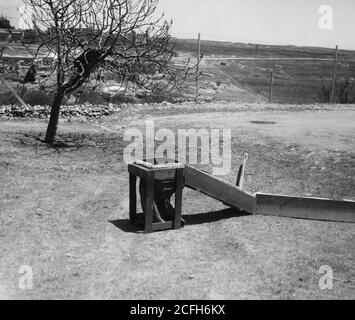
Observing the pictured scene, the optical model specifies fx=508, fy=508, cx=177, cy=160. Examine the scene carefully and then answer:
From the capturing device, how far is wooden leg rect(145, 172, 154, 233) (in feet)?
17.8

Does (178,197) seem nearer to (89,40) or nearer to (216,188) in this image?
(216,188)

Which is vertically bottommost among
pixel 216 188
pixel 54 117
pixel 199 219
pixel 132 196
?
pixel 199 219

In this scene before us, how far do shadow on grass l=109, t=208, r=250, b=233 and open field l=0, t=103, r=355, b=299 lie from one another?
0.04 feet

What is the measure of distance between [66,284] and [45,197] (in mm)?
2728

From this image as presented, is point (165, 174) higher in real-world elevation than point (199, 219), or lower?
higher

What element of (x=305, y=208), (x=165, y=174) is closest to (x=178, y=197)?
(x=165, y=174)

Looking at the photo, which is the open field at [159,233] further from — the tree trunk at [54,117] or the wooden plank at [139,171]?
the wooden plank at [139,171]

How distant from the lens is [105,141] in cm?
1058

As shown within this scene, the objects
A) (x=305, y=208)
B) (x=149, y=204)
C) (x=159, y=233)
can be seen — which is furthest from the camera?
(x=305, y=208)

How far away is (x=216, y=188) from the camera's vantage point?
584 centimetres

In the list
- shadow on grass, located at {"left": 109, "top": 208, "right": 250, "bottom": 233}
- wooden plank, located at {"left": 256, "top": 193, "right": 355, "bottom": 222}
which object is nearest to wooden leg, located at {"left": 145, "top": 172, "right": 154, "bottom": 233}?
shadow on grass, located at {"left": 109, "top": 208, "right": 250, "bottom": 233}

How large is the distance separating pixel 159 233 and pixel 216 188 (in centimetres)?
84

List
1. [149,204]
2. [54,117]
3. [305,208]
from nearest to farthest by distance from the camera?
1. [149,204]
2. [305,208]
3. [54,117]

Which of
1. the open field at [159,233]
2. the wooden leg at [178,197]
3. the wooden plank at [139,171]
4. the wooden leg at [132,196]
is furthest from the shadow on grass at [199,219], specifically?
the wooden plank at [139,171]
